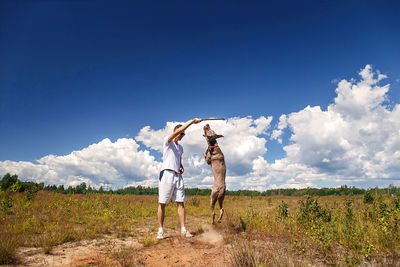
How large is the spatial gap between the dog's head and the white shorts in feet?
4.25


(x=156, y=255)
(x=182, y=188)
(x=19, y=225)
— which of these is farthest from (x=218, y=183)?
(x=19, y=225)

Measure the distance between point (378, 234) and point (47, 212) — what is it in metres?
11.0

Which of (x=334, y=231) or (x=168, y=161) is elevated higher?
(x=168, y=161)

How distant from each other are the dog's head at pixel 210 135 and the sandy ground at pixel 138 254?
7.71ft

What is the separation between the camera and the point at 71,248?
488cm

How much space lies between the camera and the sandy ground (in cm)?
375

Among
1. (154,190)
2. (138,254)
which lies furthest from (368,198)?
(154,190)

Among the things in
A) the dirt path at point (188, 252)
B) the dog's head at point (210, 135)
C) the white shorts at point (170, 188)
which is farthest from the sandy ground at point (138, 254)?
the dog's head at point (210, 135)

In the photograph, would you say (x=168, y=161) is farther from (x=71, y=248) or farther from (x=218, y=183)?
(x=71, y=248)

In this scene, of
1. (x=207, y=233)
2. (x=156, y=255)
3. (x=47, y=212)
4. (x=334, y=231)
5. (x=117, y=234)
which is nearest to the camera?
(x=156, y=255)

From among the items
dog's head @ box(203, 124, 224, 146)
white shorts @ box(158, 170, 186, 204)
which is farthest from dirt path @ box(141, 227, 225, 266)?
dog's head @ box(203, 124, 224, 146)

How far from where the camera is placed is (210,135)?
6129mm

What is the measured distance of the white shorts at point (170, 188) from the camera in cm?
530

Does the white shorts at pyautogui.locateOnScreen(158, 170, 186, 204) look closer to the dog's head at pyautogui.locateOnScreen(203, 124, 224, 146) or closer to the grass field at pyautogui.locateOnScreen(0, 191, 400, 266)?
the grass field at pyautogui.locateOnScreen(0, 191, 400, 266)
